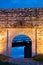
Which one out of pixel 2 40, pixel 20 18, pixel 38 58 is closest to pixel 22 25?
pixel 20 18

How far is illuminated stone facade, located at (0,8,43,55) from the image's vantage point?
72.3 feet

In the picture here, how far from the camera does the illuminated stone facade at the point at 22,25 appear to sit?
22.0 m

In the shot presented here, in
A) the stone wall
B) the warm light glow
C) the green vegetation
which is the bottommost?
the green vegetation

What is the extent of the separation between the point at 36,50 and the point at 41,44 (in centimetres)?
71

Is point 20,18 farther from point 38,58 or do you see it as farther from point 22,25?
point 38,58

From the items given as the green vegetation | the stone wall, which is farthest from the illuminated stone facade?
the green vegetation

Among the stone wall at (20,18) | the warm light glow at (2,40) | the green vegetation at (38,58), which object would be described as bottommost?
the green vegetation at (38,58)

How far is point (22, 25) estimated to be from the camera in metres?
22.0

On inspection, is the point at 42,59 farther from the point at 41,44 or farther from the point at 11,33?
the point at 11,33

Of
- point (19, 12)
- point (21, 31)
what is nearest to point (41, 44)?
point (21, 31)

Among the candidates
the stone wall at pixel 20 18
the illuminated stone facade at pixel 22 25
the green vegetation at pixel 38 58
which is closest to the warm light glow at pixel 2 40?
the illuminated stone facade at pixel 22 25

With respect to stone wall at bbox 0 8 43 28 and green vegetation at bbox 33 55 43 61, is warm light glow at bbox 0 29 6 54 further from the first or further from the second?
green vegetation at bbox 33 55 43 61

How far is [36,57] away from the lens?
20938mm

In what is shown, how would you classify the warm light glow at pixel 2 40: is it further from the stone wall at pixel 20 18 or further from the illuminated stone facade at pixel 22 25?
the stone wall at pixel 20 18
